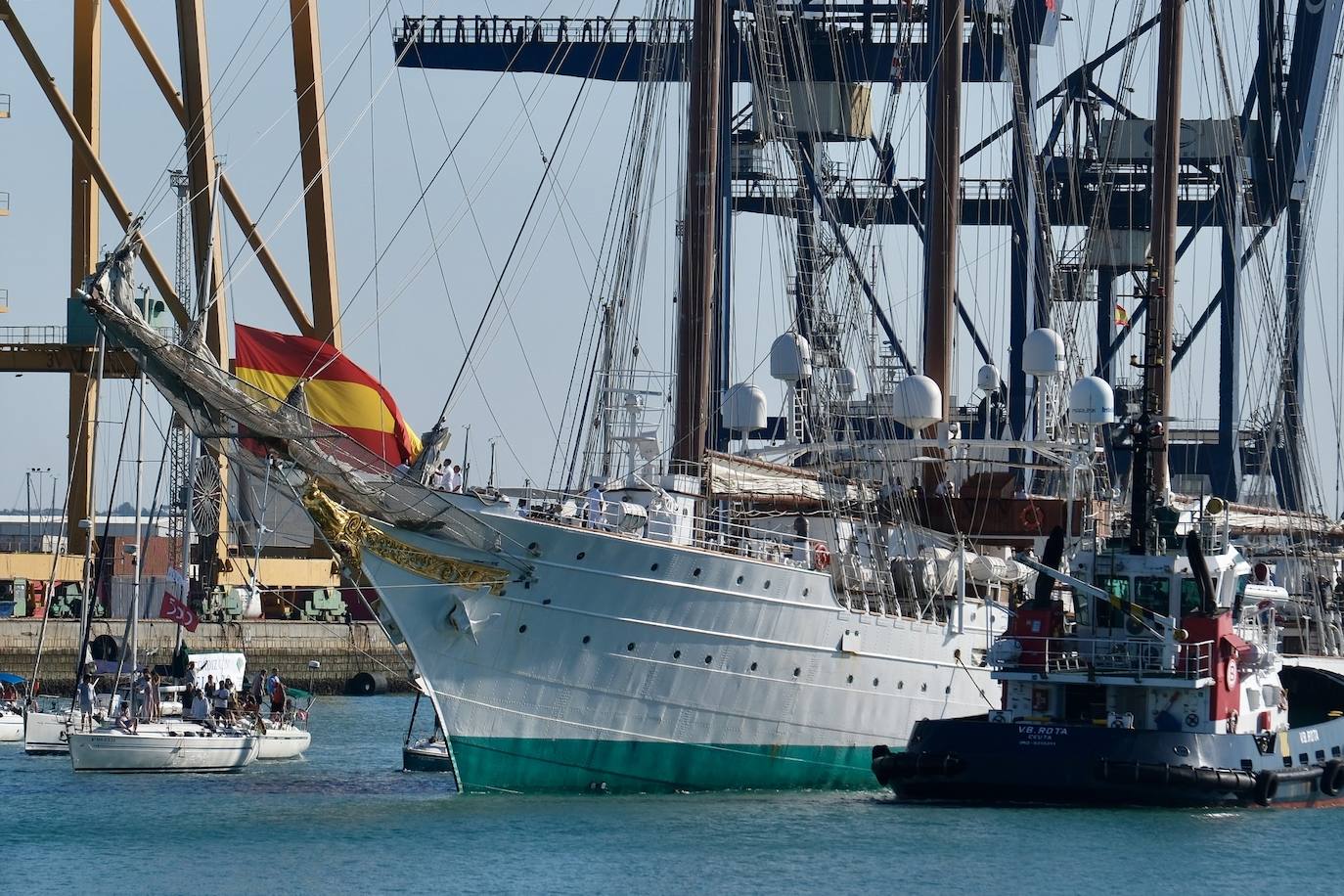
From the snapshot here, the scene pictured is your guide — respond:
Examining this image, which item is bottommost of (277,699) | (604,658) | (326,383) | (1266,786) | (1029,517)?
(1266,786)

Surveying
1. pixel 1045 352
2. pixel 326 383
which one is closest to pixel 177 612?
pixel 326 383

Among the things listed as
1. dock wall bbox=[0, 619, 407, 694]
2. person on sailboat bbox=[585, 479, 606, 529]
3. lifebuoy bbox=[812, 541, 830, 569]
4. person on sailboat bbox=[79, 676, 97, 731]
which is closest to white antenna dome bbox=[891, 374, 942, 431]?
lifebuoy bbox=[812, 541, 830, 569]

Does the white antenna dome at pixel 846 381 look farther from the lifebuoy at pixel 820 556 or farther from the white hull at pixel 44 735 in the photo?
the white hull at pixel 44 735

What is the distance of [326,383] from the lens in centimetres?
4497

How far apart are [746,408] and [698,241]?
5.16m

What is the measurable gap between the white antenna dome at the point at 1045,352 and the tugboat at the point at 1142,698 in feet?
37.9

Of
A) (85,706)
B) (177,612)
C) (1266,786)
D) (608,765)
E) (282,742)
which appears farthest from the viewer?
(177,612)

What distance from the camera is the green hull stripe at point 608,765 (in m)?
40.0

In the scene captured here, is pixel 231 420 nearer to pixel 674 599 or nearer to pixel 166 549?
pixel 674 599

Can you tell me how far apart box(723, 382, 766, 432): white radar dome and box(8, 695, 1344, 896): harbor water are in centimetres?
1035

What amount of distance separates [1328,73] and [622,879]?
54.8m

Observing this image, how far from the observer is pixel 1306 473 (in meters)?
64.8

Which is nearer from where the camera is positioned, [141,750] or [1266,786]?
[1266,786]

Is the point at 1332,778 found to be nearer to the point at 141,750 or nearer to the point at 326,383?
the point at 326,383
